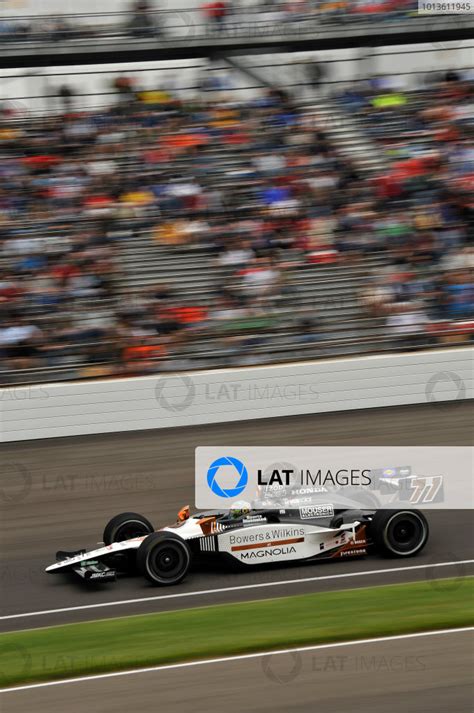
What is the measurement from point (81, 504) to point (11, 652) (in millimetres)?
3940

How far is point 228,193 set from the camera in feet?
52.3

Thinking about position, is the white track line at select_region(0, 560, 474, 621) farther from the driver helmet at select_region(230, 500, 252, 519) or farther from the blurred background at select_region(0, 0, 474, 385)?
the blurred background at select_region(0, 0, 474, 385)

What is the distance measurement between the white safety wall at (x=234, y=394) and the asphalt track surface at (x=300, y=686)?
7.34 metres

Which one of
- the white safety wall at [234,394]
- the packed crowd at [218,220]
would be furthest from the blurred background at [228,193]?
the white safety wall at [234,394]

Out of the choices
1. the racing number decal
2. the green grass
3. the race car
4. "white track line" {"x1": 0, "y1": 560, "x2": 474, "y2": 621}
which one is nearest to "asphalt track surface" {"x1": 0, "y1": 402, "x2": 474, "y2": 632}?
"white track line" {"x1": 0, "y1": 560, "x2": 474, "y2": 621}

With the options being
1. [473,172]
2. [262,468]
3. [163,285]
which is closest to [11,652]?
[262,468]

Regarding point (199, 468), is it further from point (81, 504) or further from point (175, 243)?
point (175, 243)

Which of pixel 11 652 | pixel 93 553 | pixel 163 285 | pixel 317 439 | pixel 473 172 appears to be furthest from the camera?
pixel 473 172

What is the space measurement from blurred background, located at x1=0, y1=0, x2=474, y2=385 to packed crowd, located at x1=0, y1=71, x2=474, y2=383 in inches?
1.1

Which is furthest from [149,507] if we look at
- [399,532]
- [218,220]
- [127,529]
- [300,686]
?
[218,220]

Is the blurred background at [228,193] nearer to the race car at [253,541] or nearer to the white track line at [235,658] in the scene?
the race car at [253,541]

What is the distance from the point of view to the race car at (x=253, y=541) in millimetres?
8125

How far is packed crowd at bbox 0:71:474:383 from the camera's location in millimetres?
14328

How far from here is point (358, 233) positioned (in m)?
15.7
